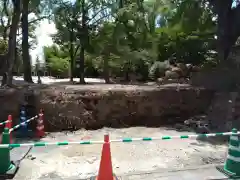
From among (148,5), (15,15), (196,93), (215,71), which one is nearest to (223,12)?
(215,71)

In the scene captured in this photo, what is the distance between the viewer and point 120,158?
5.98 metres

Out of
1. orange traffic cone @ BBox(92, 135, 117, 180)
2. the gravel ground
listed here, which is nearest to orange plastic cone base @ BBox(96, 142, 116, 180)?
orange traffic cone @ BBox(92, 135, 117, 180)

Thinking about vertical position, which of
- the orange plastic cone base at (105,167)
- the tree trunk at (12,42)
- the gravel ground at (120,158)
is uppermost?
the tree trunk at (12,42)

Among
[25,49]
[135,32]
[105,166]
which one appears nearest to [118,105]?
[105,166]

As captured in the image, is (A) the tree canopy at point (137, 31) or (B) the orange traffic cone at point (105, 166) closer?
(B) the orange traffic cone at point (105, 166)

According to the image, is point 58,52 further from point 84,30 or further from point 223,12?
point 223,12

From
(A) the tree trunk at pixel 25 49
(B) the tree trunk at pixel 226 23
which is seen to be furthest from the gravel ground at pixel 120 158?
(A) the tree trunk at pixel 25 49

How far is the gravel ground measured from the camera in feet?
16.9

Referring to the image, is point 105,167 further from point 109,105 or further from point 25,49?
point 25,49

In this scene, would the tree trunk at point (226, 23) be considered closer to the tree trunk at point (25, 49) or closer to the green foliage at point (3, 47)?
the tree trunk at point (25, 49)

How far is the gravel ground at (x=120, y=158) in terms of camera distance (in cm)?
514

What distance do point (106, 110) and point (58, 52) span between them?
68.7 feet

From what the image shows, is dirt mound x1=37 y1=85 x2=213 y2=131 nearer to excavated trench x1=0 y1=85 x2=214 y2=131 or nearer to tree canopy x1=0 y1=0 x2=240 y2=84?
excavated trench x1=0 y1=85 x2=214 y2=131

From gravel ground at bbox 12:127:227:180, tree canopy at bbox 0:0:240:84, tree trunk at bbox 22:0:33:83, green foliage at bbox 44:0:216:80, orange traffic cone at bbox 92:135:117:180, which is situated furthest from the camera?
green foliage at bbox 44:0:216:80
